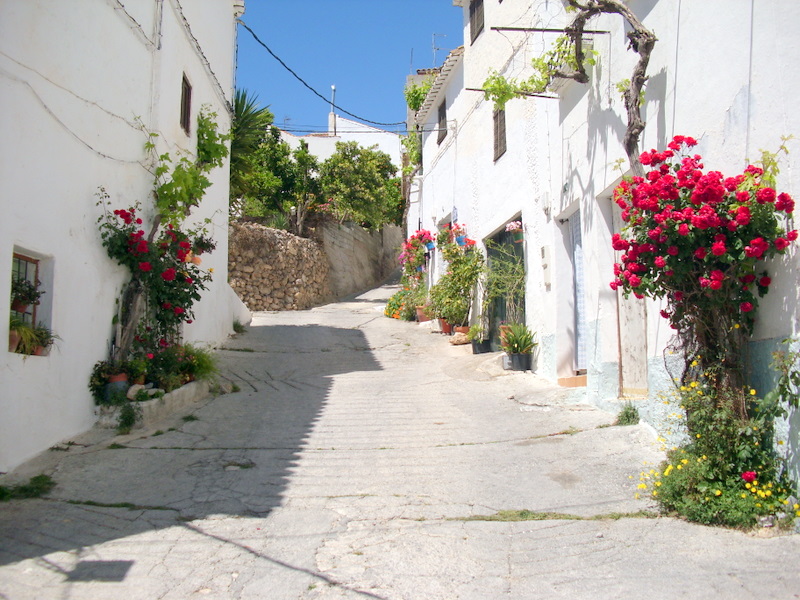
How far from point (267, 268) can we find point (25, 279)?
1412 centimetres

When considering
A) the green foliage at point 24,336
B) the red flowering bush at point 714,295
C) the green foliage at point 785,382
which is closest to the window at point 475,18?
the red flowering bush at point 714,295

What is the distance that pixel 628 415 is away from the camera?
7.18 metres

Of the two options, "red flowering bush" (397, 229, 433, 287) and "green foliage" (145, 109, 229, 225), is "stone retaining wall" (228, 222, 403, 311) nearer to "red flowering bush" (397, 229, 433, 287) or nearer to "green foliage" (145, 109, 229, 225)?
"red flowering bush" (397, 229, 433, 287)

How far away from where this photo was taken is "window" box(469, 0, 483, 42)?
1401 cm

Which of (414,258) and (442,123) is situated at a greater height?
(442,123)

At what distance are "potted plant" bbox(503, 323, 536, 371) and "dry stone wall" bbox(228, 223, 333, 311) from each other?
37.3ft

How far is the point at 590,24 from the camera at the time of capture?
8445 millimetres

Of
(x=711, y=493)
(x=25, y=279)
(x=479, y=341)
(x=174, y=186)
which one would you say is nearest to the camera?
(x=711, y=493)

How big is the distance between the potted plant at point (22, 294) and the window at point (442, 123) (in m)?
12.1

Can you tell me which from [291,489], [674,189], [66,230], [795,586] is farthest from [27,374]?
[795,586]

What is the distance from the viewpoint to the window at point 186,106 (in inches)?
447

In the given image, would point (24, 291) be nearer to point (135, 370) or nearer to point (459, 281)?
point (135, 370)

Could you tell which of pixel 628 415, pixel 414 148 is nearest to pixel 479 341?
pixel 628 415

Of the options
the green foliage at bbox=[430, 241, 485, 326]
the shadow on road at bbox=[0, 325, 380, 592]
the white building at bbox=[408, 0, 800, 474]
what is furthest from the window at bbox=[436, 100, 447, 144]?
the shadow on road at bbox=[0, 325, 380, 592]
